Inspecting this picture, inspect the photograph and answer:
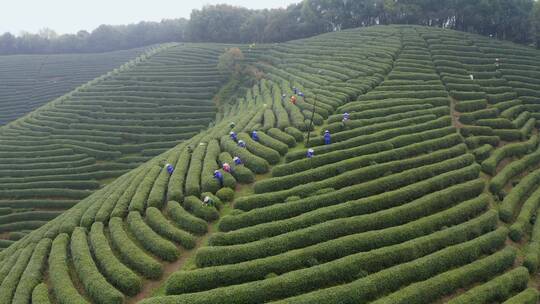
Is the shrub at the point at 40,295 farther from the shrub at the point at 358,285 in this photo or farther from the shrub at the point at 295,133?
the shrub at the point at 295,133

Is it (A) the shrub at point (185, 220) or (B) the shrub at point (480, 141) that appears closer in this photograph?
(A) the shrub at point (185, 220)

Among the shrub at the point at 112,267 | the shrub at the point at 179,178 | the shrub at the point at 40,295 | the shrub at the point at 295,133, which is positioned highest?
the shrub at the point at 295,133

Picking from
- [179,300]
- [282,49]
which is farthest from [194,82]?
[179,300]

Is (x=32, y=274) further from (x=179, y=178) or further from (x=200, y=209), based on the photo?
(x=179, y=178)

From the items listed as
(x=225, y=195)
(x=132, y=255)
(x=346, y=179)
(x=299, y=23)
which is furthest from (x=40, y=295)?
(x=299, y=23)

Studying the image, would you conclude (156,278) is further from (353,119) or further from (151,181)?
(353,119)

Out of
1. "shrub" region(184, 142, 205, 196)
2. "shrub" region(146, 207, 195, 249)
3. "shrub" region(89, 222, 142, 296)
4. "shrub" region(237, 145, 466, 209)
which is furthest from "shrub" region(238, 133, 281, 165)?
"shrub" region(89, 222, 142, 296)

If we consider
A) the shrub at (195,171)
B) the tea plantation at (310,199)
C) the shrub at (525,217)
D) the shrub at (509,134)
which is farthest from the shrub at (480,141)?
the shrub at (195,171)

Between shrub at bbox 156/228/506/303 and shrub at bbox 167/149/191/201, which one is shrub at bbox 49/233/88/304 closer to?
shrub at bbox 156/228/506/303
